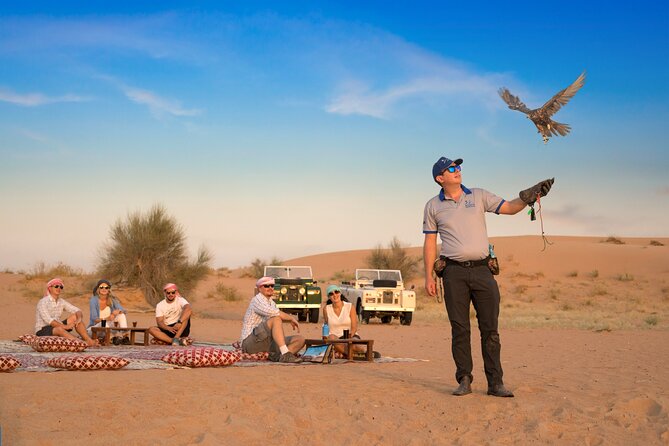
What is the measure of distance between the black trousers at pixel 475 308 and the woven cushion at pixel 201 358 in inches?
148

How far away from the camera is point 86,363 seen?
9648mm

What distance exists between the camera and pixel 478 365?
444 inches

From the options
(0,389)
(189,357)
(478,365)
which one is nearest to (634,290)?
(478,365)

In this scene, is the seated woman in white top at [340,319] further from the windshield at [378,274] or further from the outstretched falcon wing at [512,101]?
the windshield at [378,274]

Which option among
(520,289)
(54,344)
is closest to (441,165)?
(54,344)

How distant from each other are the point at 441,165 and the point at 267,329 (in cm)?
475

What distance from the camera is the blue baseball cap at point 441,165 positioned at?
25.1ft

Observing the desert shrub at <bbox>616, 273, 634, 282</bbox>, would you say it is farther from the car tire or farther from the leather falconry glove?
the leather falconry glove

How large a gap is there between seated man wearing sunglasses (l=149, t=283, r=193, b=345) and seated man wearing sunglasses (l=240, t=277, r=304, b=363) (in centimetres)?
263

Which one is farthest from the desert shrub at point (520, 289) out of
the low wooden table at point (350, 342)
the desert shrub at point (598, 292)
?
the low wooden table at point (350, 342)

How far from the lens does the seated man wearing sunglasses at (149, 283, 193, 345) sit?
45.5 feet

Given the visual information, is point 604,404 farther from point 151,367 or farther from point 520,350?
point 520,350

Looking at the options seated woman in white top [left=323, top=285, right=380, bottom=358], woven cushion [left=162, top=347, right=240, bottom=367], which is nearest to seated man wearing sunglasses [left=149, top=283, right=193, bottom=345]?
seated woman in white top [left=323, top=285, right=380, bottom=358]

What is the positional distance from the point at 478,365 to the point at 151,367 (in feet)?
14.9
